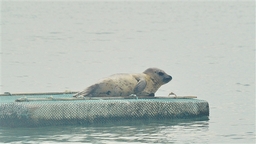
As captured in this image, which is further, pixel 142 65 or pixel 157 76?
pixel 142 65

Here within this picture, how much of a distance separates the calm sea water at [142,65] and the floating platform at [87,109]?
194 mm

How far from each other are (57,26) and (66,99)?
38.6 metres

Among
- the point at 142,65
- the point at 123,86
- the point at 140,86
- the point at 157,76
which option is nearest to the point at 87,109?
the point at 123,86

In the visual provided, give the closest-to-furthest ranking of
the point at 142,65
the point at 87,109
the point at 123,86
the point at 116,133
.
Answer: the point at 116,133, the point at 87,109, the point at 123,86, the point at 142,65

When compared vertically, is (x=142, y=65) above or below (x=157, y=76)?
above

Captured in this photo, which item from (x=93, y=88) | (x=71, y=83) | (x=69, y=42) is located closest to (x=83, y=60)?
(x=71, y=83)

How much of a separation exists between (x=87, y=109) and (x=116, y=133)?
0.84 metres

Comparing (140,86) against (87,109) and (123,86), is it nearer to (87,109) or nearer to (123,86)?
(123,86)

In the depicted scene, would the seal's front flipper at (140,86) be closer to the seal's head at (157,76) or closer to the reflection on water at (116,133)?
the seal's head at (157,76)

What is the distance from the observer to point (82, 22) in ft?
195

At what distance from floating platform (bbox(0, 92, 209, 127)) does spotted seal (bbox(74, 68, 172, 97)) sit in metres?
0.27

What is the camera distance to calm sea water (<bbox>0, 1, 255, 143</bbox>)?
14.5m

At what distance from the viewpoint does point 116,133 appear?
47.4 ft

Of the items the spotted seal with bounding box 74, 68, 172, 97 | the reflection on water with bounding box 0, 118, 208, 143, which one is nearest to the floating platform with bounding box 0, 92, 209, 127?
the reflection on water with bounding box 0, 118, 208, 143
